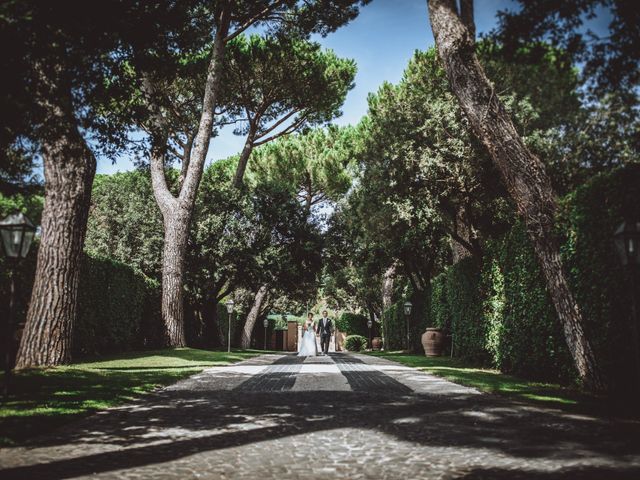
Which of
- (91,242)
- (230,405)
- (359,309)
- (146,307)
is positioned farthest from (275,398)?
(359,309)

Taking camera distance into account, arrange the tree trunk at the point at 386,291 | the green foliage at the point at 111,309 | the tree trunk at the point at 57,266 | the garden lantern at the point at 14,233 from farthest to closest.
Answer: the tree trunk at the point at 386,291
the green foliage at the point at 111,309
the tree trunk at the point at 57,266
the garden lantern at the point at 14,233

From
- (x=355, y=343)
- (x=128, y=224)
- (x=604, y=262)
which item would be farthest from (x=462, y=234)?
(x=355, y=343)

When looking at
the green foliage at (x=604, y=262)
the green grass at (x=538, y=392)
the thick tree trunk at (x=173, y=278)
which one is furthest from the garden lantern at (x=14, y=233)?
the thick tree trunk at (x=173, y=278)

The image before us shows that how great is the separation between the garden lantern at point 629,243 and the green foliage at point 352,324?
42.7 m

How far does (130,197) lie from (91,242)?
3479 mm

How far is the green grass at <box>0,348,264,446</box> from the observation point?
4491mm

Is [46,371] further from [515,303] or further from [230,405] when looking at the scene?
[515,303]

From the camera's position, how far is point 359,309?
5219cm

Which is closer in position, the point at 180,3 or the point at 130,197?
the point at 180,3

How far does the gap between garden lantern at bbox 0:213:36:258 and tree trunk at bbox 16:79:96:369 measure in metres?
2.34

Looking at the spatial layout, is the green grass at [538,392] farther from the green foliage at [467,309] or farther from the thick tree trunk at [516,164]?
the green foliage at [467,309]

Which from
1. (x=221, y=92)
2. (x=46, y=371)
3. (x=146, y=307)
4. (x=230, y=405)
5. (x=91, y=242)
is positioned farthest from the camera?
(x=91, y=242)

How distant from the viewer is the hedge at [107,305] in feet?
33.2

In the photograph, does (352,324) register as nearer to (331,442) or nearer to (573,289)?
(573,289)
